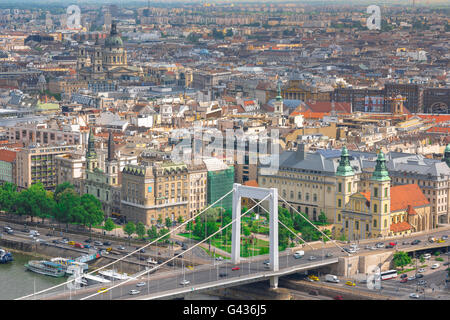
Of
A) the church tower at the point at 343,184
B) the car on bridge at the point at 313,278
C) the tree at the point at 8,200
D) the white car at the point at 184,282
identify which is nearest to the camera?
the white car at the point at 184,282

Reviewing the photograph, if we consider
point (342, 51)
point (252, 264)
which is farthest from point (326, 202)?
point (342, 51)

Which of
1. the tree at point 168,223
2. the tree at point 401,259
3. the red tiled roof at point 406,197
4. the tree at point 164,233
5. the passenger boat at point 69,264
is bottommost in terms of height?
the passenger boat at point 69,264

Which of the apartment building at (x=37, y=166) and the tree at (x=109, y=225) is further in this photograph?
the apartment building at (x=37, y=166)

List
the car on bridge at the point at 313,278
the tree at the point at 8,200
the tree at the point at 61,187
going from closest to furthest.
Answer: the car on bridge at the point at 313,278
the tree at the point at 8,200
the tree at the point at 61,187

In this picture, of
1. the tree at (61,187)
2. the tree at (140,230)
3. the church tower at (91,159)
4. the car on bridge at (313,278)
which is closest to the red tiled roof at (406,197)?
the car on bridge at (313,278)

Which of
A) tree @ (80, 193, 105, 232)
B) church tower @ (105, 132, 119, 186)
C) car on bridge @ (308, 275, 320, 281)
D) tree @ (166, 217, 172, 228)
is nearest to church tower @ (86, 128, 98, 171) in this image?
church tower @ (105, 132, 119, 186)

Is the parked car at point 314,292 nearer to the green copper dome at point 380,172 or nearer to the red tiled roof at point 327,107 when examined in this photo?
the green copper dome at point 380,172

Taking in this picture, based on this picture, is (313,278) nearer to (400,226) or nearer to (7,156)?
(400,226)

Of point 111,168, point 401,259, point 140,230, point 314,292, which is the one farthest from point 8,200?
point 401,259
